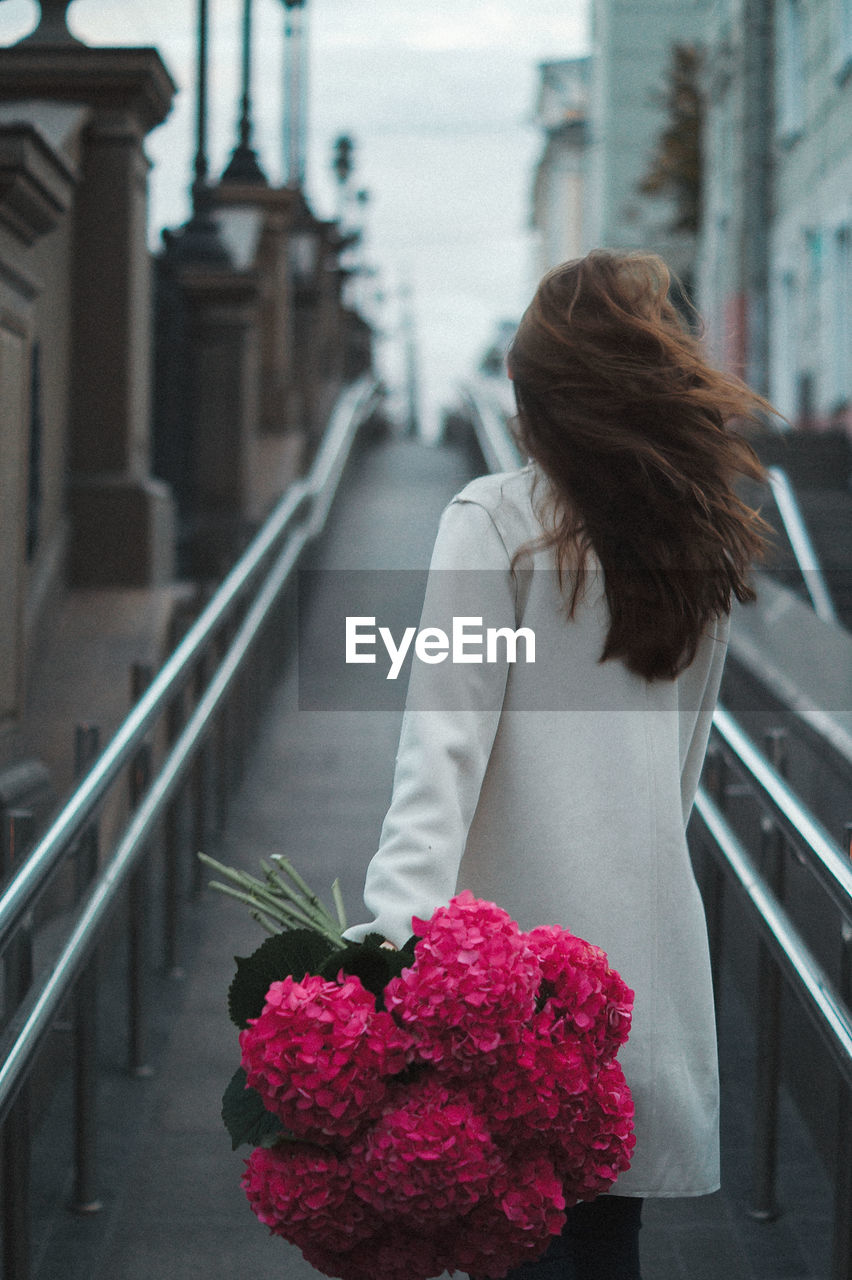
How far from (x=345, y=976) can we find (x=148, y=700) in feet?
8.54

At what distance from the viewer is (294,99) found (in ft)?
63.6

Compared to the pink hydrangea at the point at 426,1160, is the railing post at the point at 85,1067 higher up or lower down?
lower down

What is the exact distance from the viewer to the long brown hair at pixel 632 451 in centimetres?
178

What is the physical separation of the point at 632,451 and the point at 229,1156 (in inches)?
93.4

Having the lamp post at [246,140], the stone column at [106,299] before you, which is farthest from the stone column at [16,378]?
the lamp post at [246,140]

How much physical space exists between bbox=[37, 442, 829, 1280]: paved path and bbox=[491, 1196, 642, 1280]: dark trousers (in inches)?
56.2

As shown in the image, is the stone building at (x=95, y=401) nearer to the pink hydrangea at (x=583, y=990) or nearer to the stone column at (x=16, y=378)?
the stone column at (x=16, y=378)

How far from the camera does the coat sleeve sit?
167 centimetres

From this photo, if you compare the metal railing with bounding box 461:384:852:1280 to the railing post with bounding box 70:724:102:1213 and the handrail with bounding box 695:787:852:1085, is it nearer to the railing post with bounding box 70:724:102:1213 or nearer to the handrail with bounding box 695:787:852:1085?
→ the handrail with bounding box 695:787:852:1085

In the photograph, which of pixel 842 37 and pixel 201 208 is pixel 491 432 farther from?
pixel 842 37

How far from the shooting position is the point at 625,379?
177cm

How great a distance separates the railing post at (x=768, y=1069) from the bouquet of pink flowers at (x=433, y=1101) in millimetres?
1888

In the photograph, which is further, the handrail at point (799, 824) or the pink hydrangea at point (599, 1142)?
the handrail at point (799, 824)

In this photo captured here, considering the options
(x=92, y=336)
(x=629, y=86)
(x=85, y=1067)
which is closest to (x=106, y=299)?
(x=92, y=336)
